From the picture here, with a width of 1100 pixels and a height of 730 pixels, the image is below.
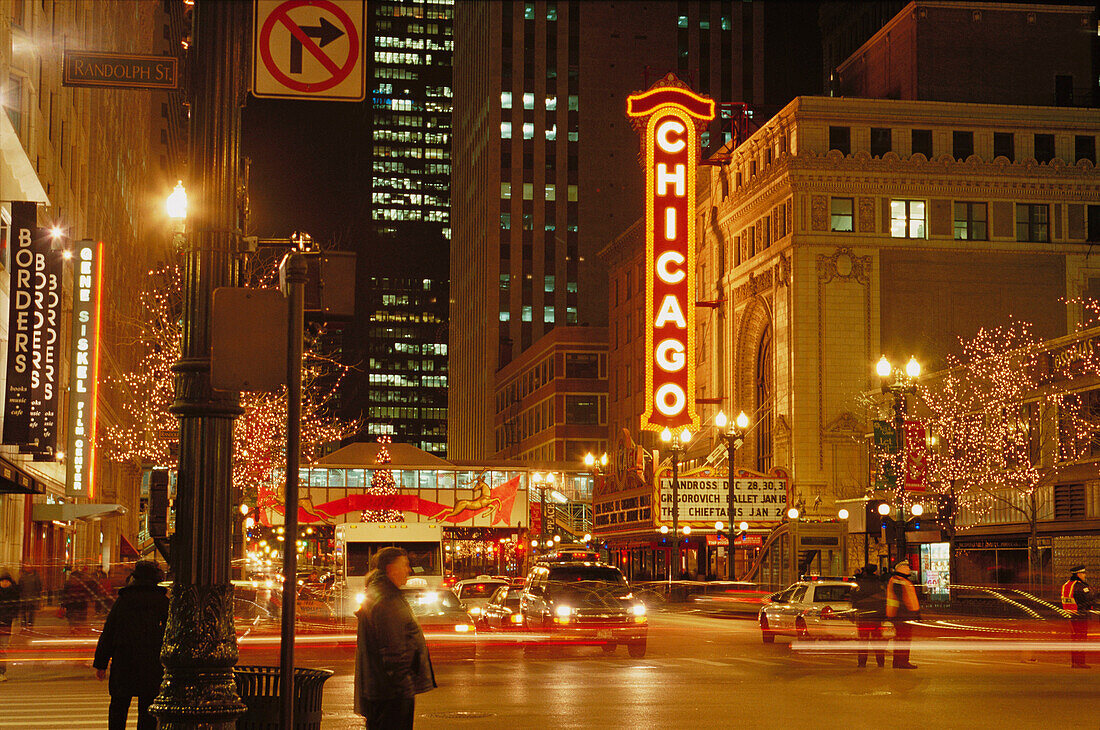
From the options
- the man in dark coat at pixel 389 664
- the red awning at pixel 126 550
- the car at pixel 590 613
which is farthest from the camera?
the red awning at pixel 126 550

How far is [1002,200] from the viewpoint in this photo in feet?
195

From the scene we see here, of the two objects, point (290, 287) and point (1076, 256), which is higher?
point (1076, 256)

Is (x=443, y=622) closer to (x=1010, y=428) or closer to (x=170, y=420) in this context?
(x=170, y=420)

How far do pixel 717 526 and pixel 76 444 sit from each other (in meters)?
29.1

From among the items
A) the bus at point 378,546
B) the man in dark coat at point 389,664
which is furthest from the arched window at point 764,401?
the man in dark coat at point 389,664

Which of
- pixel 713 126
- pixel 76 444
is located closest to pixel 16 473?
pixel 76 444

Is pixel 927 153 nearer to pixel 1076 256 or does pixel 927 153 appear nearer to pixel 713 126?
pixel 1076 256

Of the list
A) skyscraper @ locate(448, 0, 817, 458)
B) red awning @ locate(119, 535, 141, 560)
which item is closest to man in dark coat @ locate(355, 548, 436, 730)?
red awning @ locate(119, 535, 141, 560)

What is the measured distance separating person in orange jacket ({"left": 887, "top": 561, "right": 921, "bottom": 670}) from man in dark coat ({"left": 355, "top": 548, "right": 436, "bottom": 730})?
45.5ft

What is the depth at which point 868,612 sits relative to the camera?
2502 cm

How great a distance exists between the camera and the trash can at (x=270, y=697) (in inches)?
355

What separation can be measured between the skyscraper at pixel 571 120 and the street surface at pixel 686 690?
102m

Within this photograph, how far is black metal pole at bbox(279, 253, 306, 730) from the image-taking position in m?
7.38

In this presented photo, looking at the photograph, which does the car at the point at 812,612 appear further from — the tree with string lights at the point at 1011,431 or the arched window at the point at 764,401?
the arched window at the point at 764,401
